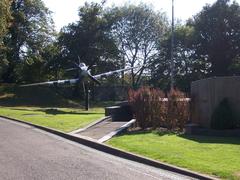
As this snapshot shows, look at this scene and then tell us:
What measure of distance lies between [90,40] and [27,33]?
8572mm

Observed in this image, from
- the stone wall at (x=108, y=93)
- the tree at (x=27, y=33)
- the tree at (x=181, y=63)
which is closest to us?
the tree at (x=181, y=63)

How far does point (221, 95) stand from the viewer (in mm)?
19766

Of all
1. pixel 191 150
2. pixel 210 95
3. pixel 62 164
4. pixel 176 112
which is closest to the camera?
pixel 62 164

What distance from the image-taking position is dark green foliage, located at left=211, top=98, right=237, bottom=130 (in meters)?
18.9

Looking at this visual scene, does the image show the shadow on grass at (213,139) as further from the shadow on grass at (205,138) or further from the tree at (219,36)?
the tree at (219,36)

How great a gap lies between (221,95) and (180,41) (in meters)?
51.4

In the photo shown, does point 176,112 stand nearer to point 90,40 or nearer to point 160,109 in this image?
point 160,109

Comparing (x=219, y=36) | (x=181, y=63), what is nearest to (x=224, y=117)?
(x=219, y=36)

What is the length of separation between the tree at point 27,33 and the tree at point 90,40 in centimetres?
273

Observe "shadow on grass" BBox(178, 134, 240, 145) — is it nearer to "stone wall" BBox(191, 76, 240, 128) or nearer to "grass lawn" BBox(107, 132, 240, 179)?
"grass lawn" BBox(107, 132, 240, 179)

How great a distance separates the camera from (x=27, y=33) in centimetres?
7038

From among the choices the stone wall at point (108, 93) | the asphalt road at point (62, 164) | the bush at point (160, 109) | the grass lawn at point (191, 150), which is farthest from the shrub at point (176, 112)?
the stone wall at point (108, 93)

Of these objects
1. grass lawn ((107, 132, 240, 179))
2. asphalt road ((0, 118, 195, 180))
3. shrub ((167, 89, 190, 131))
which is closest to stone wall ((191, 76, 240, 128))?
shrub ((167, 89, 190, 131))

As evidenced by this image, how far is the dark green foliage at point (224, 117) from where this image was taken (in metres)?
18.9
